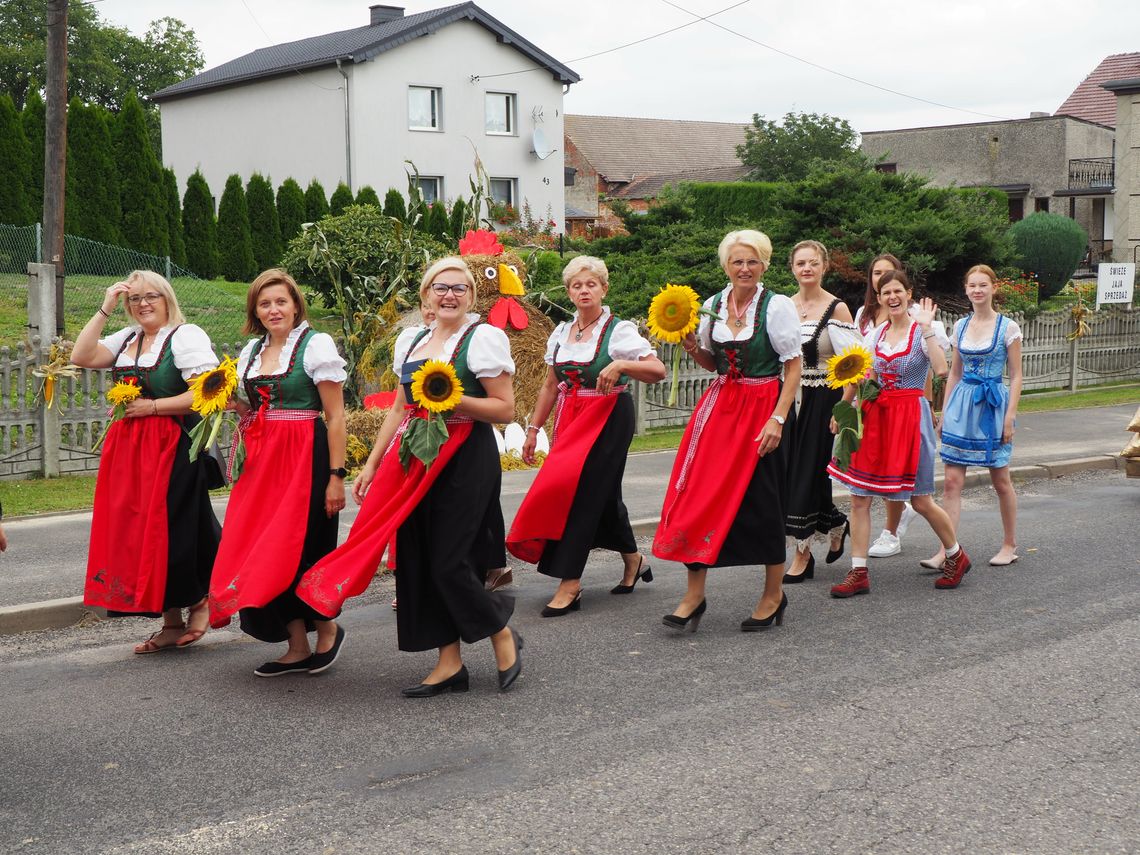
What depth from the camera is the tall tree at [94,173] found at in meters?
27.7

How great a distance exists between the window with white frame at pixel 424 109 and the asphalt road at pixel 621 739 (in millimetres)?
34346

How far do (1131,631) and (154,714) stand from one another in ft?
15.4

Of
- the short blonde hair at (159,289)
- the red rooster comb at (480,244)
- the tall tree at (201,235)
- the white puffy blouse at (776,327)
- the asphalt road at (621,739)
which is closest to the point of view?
the asphalt road at (621,739)

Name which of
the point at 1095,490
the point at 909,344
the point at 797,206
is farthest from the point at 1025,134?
the point at 909,344

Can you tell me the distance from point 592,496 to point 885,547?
266 cm

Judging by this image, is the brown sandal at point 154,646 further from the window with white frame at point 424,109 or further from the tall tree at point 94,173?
the window with white frame at point 424,109

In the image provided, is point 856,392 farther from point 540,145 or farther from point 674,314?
point 540,145

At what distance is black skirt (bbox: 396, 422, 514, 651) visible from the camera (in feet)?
17.6

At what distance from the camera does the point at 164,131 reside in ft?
146

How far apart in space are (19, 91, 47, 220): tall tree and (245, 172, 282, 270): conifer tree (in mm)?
4603

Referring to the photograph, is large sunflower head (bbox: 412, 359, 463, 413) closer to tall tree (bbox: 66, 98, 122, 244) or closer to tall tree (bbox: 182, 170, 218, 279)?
tall tree (bbox: 66, 98, 122, 244)

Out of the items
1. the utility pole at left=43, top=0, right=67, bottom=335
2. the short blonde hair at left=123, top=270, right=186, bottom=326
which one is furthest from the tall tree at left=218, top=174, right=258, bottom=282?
the short blonde hair at left=123, top=270, right=186, bottom=326

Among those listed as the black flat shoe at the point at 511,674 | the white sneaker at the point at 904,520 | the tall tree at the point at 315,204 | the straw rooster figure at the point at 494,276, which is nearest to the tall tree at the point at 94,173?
the tall tree at the point at 315,204

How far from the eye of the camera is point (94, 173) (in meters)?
27.8
